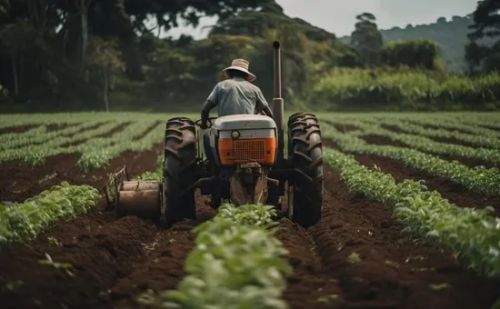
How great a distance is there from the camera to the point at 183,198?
8914 millimetres

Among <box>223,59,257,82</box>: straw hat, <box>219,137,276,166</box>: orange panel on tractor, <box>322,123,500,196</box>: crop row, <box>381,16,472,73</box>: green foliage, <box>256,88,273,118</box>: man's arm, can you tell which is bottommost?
<box>322,123,500,196</box>: crop row

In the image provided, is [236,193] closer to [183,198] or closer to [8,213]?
[183,198]

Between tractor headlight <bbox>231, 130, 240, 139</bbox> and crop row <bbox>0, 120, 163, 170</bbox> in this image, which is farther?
crop row <bbox>0, 120, 163, 170</bbox>

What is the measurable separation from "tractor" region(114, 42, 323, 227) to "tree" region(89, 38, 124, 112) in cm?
3930

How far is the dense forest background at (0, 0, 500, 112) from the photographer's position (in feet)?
151

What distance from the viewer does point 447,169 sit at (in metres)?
13.5

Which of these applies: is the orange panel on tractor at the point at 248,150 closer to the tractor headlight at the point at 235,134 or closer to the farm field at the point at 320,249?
the tractor headlight at the point at 235,134

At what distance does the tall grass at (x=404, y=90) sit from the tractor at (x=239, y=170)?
33983mm

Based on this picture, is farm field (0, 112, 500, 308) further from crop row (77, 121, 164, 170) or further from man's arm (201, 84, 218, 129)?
crop row (77, 121, 164, 170)

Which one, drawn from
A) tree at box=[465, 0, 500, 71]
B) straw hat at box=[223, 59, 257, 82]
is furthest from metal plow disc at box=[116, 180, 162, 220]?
tree at box=[465, 0, 500, 71]

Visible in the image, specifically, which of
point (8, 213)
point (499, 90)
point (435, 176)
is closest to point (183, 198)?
point (8, 213)

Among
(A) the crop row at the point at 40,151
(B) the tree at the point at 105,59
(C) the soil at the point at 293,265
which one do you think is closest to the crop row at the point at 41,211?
(C) the soil at the point at 293,265

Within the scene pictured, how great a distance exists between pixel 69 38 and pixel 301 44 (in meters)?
15.9

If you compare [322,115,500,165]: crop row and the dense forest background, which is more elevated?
the dense forest background
